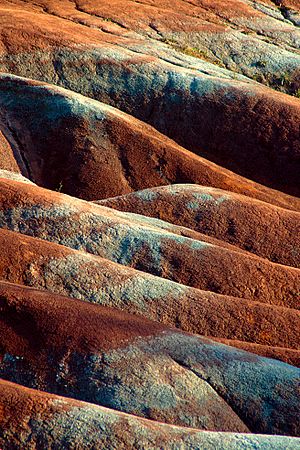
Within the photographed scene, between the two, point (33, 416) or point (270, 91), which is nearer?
point (33, 416)

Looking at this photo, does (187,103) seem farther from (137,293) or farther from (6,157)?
(137,293)

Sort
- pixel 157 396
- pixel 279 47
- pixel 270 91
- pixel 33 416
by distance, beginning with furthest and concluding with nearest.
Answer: pixel 279 47, pixel 270 91, pixel 157 396, pixel 33 416

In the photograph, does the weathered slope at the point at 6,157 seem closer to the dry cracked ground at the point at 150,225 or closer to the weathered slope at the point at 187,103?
the dry cracked ground at the point at 150,225

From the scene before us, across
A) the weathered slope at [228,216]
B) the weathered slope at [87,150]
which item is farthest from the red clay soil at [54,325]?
the weathered slope at [87,150]

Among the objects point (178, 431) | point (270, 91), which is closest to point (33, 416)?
point (178, 431)

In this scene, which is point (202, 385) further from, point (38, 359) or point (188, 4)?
point (188, 4)

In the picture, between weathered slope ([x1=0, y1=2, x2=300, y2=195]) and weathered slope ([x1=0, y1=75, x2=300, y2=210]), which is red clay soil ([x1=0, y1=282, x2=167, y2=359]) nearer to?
weathered slope ([x1=0, y1=75, x2=300, y2=210])

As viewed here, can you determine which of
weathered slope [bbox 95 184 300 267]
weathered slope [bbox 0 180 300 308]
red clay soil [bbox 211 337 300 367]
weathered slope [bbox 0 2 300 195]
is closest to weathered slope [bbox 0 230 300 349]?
red clay soil [bbox 211 337 300 367]

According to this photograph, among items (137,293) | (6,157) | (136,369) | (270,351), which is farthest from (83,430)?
(6,157)
